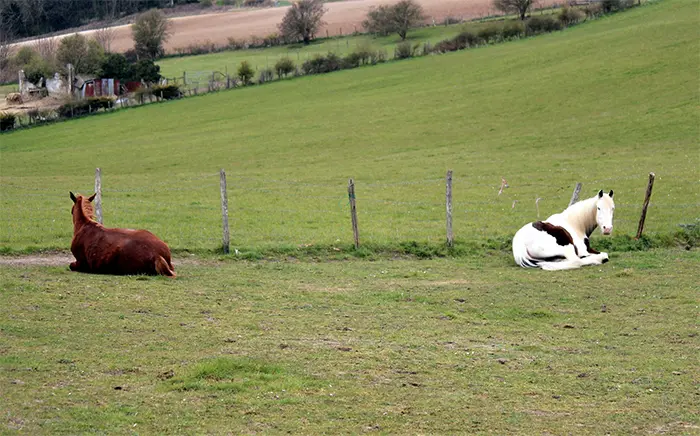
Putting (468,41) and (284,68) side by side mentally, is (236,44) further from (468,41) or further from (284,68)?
(468,41)

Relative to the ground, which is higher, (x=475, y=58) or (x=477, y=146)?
(x=475, y=58)

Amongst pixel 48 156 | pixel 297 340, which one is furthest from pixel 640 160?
pixel 48 156

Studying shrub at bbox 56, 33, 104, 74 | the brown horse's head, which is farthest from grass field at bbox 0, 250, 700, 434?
shrub at bbox 56, 33, 104, 74

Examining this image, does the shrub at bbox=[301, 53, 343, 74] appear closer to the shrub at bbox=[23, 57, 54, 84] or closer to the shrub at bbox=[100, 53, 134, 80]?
the shrub at bbox=[100, 53, 134, 80]

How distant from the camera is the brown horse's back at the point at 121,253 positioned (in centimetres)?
1359

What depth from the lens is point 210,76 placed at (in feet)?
243

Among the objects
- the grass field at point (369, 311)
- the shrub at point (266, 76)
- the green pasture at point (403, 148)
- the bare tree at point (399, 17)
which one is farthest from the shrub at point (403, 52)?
the grass field at point (369, 311)

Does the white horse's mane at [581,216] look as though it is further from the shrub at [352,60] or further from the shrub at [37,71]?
the shrub at [37,71]

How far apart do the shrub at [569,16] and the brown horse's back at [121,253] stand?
195 ft

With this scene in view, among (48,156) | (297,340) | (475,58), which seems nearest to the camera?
(297,340)

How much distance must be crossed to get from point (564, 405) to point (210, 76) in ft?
227

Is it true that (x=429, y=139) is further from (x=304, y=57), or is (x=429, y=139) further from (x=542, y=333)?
(x=304, y=57)

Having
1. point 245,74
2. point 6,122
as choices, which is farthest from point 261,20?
point 6,122

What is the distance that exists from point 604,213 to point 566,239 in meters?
0.96
